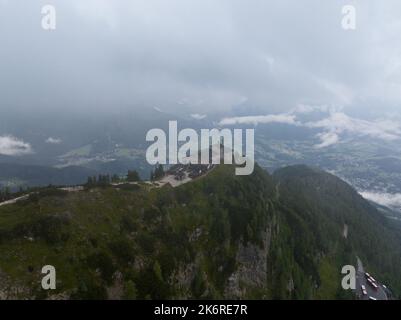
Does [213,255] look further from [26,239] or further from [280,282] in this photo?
[26,239]

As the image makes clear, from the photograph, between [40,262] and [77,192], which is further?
[77,192]

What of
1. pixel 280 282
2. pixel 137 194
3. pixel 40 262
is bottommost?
pixel 280 282

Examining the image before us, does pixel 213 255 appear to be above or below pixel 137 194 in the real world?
below
